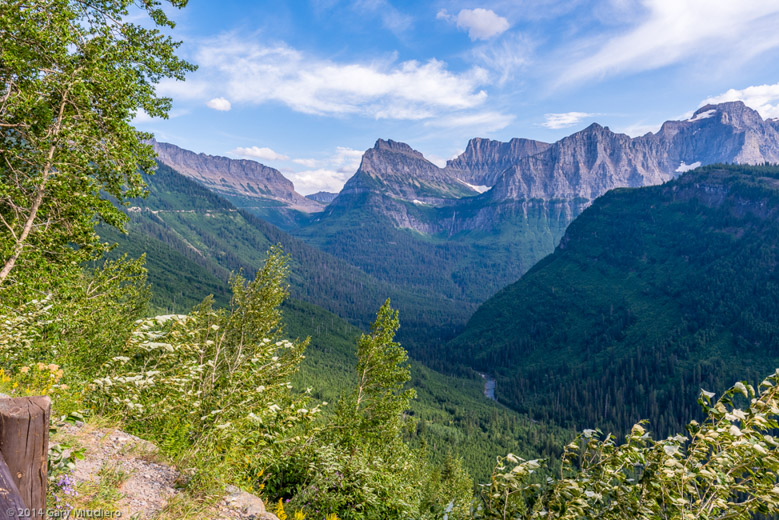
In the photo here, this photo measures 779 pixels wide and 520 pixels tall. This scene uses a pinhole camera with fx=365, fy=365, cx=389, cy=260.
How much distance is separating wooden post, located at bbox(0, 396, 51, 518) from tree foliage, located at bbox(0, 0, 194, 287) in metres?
9.35

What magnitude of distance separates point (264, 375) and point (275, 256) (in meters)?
Result: 4.50

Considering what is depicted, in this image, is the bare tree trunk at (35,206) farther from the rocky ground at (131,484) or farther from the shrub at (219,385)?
the rocky ground at (131,484)

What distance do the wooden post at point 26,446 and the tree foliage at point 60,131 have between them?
935cm

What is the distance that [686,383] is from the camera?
578ft

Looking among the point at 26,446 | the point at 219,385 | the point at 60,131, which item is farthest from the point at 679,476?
the point at 60,131

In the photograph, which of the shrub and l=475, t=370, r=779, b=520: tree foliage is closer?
l=475, t=370, r=779, b=520: tree foliage

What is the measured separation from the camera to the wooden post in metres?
3.11

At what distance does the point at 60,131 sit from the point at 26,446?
34.5ft

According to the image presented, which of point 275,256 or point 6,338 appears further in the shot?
point 275,256

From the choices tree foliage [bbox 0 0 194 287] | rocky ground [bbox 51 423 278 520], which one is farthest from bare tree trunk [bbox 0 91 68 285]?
rocky ground [bbox 51 423 278 520]

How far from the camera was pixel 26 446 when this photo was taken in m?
3.21

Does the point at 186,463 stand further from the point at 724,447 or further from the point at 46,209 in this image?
the point at 724,447

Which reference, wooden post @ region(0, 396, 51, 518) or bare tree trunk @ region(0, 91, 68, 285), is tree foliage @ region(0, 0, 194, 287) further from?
wooden post @ region(0, 396, 51, 518)

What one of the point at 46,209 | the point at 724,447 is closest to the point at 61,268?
the point at 46,209
